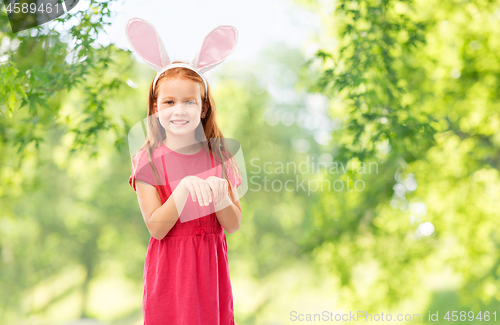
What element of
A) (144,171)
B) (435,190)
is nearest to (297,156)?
(435,190)

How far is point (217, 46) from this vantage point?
1098 millimetres

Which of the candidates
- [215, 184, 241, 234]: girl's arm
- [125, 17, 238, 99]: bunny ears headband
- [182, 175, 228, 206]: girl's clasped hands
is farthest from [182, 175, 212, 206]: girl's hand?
[125, 17, 238, 99]: bunny ears headband

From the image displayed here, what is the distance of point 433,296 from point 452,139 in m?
4.08

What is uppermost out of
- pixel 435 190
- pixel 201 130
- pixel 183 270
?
pixel 435 190

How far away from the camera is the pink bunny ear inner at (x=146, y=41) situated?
1.07 metres

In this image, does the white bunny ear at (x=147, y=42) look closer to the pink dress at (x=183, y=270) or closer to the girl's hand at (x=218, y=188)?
the pink dress at (x=183, y=270)

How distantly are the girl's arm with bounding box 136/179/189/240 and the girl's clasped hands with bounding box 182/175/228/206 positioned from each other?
4cm

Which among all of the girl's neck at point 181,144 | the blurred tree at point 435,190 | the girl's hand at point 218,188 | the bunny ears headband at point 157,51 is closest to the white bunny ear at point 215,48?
the bunny ears headband at point 157,51

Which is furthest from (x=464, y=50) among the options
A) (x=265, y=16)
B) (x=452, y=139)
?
(x=265, y=16)

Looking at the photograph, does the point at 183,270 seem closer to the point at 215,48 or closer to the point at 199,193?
the point at 199,193

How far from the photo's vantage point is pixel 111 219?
276 inches

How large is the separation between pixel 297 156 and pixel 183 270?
562 cm

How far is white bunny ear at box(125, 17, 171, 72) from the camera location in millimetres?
1070

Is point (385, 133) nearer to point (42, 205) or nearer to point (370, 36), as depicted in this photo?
point (370, 36)
